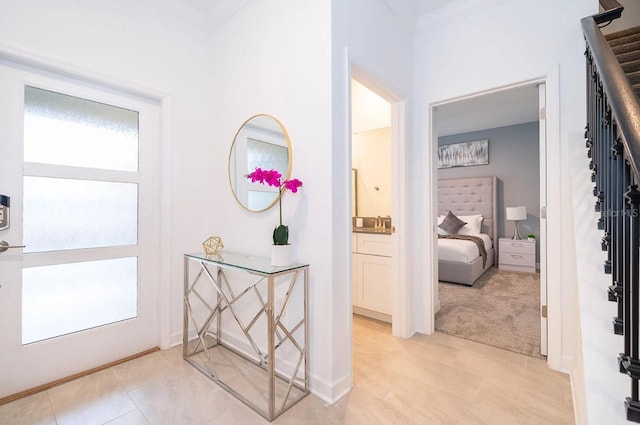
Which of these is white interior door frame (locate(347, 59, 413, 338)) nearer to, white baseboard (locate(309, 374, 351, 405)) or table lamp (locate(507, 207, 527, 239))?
white baseboard (locate(309, 374, 351, 405))

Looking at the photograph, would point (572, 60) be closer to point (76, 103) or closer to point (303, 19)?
point (303, 19)

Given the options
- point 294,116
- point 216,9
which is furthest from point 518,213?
point 216,9

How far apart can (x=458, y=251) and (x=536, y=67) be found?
2605 millimetres

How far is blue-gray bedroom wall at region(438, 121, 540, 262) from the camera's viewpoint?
517 cm

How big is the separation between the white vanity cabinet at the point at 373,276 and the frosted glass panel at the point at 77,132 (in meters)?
2.15

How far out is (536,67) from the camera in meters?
2.09

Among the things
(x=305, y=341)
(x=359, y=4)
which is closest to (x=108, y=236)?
(x=305, y=341)

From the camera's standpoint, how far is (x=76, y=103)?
6.47 ft

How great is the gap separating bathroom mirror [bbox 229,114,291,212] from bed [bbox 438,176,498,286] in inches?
123

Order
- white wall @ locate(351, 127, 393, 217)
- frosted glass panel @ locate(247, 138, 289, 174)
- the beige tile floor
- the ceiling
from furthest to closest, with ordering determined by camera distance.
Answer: white wall @ locate(351, 127, 393, 217)
the ceiling
frosted glass panel @ locate(247, 138, 289, 174)
the beige tile floor

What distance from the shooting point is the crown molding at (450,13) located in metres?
2.29

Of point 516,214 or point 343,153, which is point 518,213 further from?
point 343,153

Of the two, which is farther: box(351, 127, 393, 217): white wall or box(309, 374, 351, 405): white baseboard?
box(351, 127, 393, 217): white wall

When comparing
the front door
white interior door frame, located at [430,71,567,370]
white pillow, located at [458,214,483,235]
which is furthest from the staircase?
white pillow, located at [458,214,483,235]
